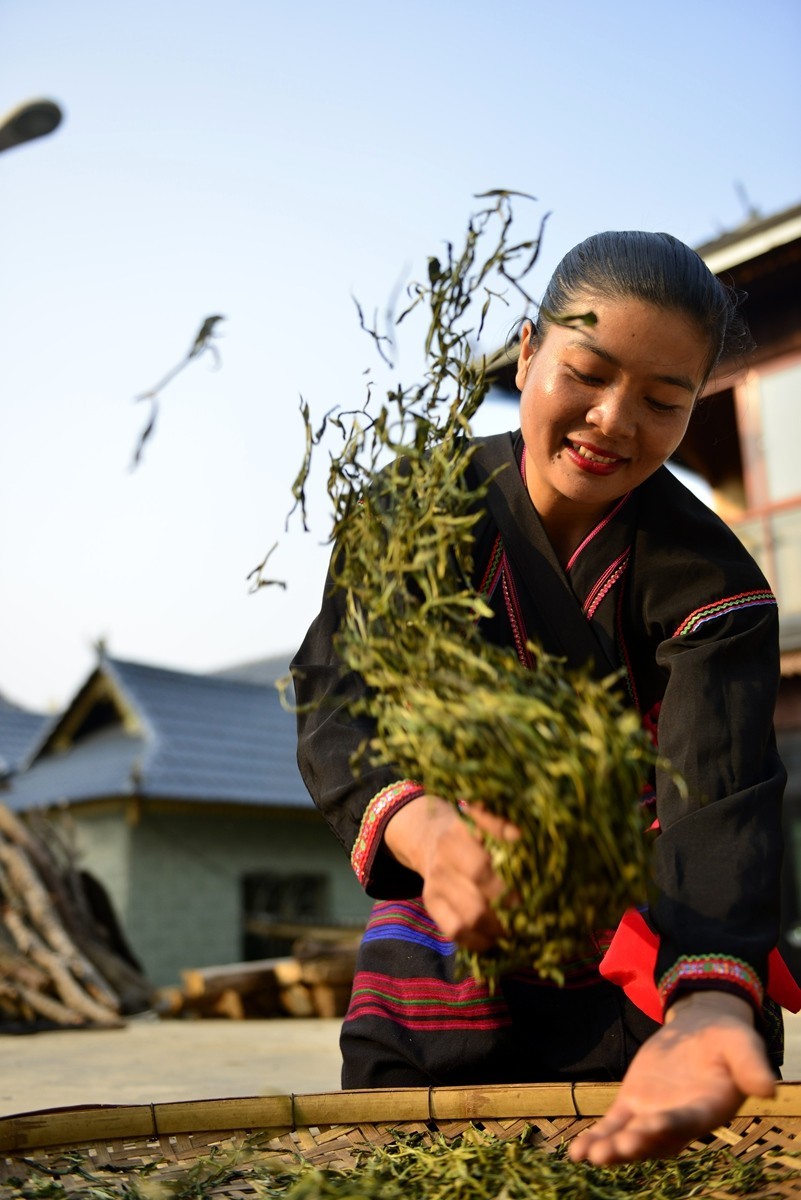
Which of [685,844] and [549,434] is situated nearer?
[685,844]

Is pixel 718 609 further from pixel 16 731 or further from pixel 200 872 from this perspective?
pixel 16 731

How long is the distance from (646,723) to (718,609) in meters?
0.25

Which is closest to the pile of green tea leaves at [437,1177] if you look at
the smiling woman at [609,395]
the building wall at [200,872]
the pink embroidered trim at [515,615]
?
the pink embroidered trim at [515,615]

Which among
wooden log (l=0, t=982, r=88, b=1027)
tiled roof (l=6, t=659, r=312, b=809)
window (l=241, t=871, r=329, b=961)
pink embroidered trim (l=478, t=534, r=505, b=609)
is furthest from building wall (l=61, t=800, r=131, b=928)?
pink embroidered trim (l=478, t=534, r=505, b=609)

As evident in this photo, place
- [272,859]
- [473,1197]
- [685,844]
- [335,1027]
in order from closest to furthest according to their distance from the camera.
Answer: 1. [473,1197]
2. [685,844]
3. [335,1027]
4. [272,859]

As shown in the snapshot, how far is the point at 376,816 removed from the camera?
152 centimetres

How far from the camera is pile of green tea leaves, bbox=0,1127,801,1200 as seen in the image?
1350 mm

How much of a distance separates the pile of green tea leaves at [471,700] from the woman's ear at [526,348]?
0.21m

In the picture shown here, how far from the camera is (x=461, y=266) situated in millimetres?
1596

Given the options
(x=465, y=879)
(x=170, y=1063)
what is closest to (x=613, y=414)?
(x=465, y=879)

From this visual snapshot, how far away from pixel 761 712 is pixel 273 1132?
3.12 feet

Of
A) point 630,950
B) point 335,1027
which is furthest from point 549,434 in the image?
point 335,1027

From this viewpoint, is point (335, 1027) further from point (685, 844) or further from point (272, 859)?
point (272, 859)

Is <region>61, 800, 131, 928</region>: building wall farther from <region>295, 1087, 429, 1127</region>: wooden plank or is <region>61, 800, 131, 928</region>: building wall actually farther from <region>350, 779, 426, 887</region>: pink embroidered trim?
<region>350, 779, 426, 887</region>: pink embroidered trim
